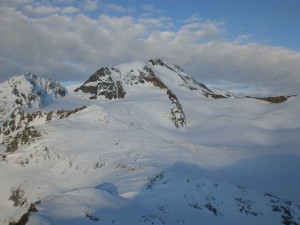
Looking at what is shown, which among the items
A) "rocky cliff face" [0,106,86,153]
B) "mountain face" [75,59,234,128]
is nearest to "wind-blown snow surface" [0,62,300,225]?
"mountain face" [75,59,234,128]

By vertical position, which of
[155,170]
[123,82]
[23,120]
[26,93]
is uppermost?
[123,82]

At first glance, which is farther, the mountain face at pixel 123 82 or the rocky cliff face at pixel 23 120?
the mountain face at pixel 123 82

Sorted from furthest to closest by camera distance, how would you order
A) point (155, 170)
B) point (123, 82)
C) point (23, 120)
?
point (123, 82)
point (23, 120)
point (155, 170)

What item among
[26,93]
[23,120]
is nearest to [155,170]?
[23,120]

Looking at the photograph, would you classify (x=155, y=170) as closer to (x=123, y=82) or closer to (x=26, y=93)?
(x=26, y=93)

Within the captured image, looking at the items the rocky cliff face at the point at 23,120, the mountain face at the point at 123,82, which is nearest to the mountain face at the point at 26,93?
the mountain face at the point at 123,82

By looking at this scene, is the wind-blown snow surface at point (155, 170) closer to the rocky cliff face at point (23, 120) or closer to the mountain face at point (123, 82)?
the mountain face at point (123, 82)

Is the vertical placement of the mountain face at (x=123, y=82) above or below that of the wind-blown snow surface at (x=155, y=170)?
above

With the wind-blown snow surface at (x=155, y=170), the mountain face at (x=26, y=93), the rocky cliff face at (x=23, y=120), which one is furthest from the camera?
the mountain face at (x=26, y=93)
